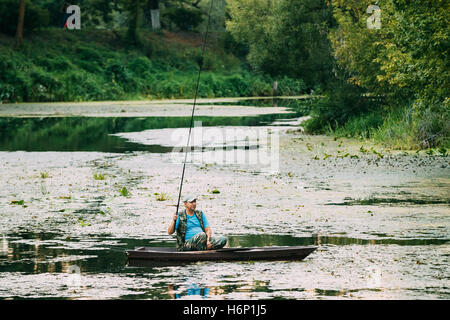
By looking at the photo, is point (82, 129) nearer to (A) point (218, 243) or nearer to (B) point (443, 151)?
(B) point (443, 151)

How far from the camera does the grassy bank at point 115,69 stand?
5794 centimetres

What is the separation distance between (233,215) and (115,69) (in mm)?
52083

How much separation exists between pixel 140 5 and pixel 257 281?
6211 cm

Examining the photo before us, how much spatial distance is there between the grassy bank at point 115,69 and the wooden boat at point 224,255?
150 ft

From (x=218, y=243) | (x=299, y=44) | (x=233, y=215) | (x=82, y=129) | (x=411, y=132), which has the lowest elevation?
(x=218, y=243)

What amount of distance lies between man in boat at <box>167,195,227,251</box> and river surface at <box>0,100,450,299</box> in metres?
0.26

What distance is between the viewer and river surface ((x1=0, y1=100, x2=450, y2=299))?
10438 mm

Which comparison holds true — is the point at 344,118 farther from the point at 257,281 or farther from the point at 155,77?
the point at 155,77

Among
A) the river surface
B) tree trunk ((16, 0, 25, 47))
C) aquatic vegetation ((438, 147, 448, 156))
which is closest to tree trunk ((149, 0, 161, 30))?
tree trunk ((16, 0, 25, 47))

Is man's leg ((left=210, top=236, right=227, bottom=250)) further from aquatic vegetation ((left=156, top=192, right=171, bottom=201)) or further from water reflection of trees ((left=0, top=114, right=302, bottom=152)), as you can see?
water reflection of trees ((left=0, top=114, right=302, bottom=152))

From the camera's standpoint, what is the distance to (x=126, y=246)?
504 inches

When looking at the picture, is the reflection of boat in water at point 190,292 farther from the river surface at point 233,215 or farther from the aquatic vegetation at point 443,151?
the aquatic vegetation at point 443,151

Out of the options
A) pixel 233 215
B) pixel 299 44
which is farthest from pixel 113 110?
pixel 233 215

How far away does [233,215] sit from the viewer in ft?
51.0
